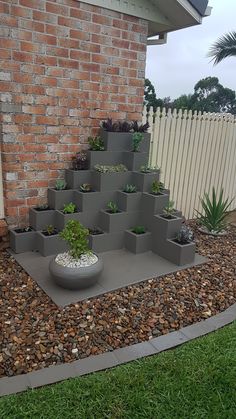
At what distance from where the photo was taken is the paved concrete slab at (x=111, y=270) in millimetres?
3098

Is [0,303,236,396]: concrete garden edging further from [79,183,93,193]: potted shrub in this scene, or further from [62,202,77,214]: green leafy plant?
[79,183,93,193]: potted shrub

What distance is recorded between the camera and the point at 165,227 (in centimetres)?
394

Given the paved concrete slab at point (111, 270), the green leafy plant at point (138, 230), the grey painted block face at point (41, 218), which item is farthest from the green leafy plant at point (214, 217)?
the grey painted block face at point (41, 218)

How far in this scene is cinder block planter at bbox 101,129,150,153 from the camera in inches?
166

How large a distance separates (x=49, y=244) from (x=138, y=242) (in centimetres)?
110

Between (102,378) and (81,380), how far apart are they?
14 cm

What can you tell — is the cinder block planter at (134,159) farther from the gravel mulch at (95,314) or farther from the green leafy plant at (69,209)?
the gravel mulch at (95,314)

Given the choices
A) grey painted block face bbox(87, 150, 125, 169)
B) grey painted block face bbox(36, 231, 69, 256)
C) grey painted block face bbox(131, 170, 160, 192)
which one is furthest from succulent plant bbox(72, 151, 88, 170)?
grey painted block face bbox(36, 231, 69, 256)

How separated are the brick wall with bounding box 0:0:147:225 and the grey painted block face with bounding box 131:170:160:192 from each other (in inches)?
33.9

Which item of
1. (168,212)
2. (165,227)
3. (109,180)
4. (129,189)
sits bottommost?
(165,227)

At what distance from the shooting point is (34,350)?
240 centimetres

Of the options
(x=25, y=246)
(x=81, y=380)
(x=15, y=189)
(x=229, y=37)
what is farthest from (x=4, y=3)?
(x=229, y=37)

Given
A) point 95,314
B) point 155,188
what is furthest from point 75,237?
point 155,188

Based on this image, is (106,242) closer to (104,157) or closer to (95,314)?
(104,157)
